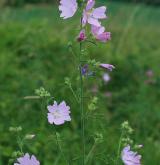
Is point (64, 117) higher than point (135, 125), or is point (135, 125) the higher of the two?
point (64, 117)

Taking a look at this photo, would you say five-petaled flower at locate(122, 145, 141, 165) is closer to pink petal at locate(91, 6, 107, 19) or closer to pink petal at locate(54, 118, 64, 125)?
pink petal at locate(54, 118, 64, 125)

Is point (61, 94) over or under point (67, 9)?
under

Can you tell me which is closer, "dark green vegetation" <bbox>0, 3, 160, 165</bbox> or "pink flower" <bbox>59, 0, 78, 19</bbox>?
"pink flower" <bbox>59, 0, 78, 19</bbox>

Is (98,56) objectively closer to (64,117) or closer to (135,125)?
(135,125)

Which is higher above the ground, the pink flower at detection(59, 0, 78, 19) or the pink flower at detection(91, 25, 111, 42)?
the pink flower at detection(59, 0, 78, 19)

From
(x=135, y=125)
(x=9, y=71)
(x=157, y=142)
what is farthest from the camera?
(x=9, y=71)

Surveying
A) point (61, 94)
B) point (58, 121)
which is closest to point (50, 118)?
point (58, 121)

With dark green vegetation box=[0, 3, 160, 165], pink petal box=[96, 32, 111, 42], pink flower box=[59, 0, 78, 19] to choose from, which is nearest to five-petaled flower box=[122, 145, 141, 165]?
pink petal box=[96, 32, 111, 42]

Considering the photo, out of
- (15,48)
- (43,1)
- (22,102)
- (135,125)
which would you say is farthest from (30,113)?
(43,1)

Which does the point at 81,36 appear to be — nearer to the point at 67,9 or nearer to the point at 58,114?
the point at 67,9
